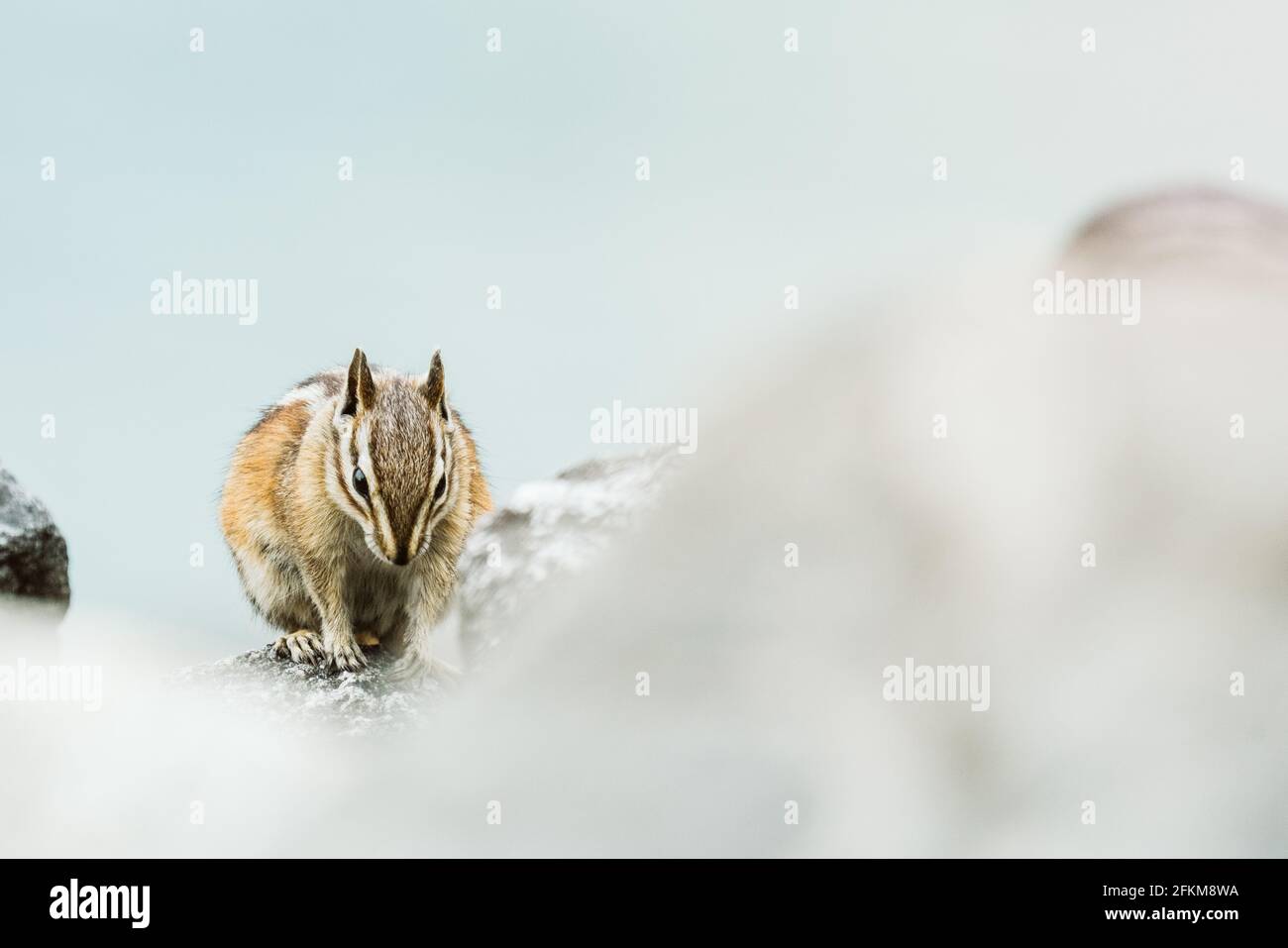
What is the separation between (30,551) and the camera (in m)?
5.24

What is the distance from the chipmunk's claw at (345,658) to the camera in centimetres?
414

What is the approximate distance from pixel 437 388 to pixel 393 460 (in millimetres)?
348

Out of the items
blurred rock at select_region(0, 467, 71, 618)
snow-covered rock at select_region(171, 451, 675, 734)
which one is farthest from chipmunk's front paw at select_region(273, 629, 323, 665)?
blurred rock at select_region(0, 467, 71, 618)

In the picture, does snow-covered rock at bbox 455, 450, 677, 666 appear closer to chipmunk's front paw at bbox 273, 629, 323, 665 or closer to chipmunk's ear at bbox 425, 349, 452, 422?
chipmunk's front paw at bbox 273, 629, 323, 665

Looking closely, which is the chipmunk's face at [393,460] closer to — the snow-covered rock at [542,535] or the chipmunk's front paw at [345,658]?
the chipmunk's front paw at [345,658]

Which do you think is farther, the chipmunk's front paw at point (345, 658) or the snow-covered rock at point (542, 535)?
the snow-covered rock at point (542, 535)

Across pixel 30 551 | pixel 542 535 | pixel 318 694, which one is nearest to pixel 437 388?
pixel 318 694

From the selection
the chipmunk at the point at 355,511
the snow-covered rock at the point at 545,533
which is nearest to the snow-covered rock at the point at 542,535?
the snow-covered rock at the point at 545,533

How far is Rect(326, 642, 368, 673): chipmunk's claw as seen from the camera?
4145mm

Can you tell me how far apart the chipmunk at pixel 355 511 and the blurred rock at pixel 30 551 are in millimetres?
1352

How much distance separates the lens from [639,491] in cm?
594

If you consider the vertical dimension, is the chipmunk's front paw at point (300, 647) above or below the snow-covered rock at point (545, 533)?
below

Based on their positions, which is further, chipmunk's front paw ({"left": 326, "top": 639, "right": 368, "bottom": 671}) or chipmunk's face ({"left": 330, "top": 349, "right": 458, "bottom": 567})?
chipmunk's front paw ({"left": 326, "top": 639, "right": 368, "bottom": 671})

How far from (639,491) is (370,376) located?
230 cm
